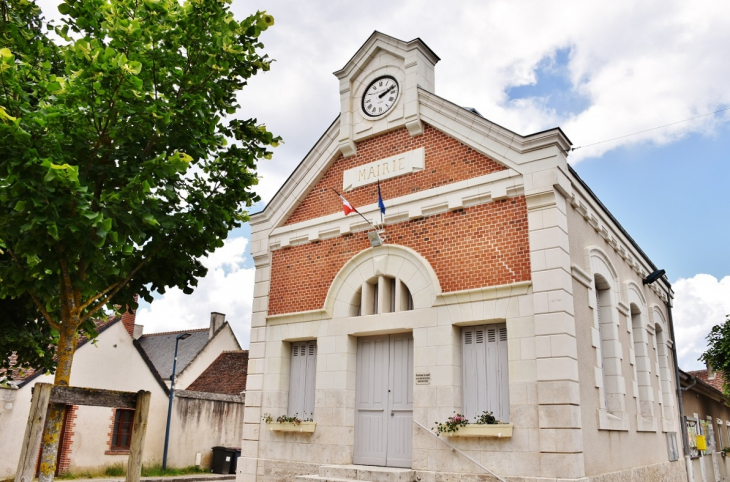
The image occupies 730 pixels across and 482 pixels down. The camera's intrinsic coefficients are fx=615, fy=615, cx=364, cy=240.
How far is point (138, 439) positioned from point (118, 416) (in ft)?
47.8

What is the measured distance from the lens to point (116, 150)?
7938 millimetres

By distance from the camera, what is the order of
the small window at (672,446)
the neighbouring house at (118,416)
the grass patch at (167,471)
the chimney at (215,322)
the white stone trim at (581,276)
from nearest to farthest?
the white stone trim at (581,276) → the small window at (672,446) → the neighbouring house at (118,416) → the grass patch at (167,471) → the chimney at (215,322)

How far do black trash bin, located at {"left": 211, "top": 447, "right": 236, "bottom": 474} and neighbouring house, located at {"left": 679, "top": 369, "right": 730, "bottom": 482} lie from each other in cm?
1547

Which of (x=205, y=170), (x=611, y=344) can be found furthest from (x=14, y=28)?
(x=611, y=344)

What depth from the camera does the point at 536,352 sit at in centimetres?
943

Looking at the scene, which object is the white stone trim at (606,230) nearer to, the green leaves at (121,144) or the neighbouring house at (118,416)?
the green leaves at (121,144)

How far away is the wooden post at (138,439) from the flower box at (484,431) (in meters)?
4.59

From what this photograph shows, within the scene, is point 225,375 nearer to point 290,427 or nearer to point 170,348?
point 170,348

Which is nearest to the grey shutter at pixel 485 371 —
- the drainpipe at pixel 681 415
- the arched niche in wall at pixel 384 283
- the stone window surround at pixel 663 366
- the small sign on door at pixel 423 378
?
the small sign on door at pixel 423 378

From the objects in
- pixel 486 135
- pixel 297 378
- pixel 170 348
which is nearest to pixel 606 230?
pixel 486 135

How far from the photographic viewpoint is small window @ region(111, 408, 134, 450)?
68.4 ft

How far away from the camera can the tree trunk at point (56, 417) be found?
7301 millimetres

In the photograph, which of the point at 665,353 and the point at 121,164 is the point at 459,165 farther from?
the point at 665,353

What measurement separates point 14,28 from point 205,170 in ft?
9.95
